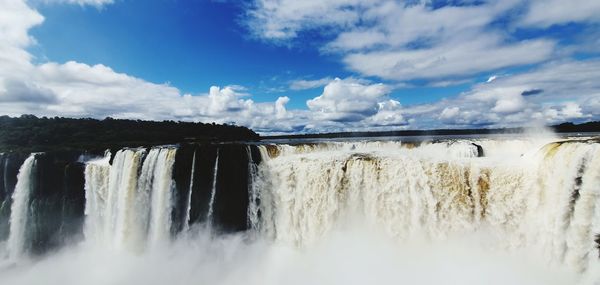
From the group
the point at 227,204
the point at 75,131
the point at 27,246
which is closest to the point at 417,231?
the point at 227,204

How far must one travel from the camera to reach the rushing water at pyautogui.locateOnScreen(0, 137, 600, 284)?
9.89 m

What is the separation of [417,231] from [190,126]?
4884 cm

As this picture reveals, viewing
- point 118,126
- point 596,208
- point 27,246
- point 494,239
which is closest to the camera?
point 596,208

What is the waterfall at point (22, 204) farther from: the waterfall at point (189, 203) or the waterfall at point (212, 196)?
the waterfall at point (212, 196)

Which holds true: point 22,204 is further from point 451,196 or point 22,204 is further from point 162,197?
point 451,196

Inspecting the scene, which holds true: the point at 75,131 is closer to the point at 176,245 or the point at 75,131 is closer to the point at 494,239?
the point at 176,245

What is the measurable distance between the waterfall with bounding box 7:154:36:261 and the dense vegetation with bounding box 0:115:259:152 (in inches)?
597

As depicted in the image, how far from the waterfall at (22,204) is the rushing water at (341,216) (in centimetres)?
6

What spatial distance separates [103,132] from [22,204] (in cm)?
3321

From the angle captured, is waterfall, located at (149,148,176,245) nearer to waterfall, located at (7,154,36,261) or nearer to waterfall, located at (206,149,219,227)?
waterfall, located at (206,149,219,227)

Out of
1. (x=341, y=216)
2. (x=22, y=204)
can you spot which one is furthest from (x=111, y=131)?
(x=341, y=216)

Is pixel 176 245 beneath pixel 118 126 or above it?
beneath

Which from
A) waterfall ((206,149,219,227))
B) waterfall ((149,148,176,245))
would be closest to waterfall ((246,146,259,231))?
waterfall ((206,149,219,227))

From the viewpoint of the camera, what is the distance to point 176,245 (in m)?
15.6
